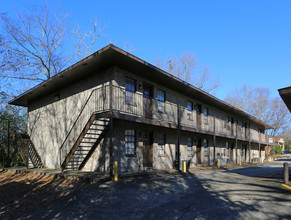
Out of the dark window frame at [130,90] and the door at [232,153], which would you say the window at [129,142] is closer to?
the dark window frame at [130,90]

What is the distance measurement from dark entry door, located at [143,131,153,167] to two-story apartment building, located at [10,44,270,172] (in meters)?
0.02

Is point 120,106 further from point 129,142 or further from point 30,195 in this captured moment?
point 30,195

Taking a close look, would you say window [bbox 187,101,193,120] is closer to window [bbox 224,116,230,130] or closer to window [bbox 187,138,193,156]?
window [bbox 187,138,193,156]

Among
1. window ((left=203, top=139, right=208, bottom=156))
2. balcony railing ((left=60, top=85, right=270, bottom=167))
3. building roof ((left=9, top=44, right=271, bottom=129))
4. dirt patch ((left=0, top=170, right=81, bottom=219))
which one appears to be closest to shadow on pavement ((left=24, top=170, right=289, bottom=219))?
dirt patch ((left=0, top=170, right=81, bottom=219))

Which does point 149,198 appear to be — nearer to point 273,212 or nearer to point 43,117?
point 273,212

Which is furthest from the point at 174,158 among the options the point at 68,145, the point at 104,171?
the point at 68,145

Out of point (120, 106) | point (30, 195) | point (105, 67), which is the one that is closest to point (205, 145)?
point (120, 106)

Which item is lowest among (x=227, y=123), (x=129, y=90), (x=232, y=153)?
(x=232, y=153)

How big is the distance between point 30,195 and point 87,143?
4.33 m

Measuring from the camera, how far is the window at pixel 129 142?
1259 cm

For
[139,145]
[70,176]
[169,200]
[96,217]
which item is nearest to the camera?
[96,217]

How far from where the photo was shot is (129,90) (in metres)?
12.7

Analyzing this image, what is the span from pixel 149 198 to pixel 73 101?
9540 millimetres

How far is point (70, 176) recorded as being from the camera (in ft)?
34.5
